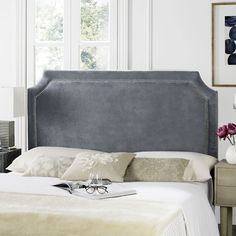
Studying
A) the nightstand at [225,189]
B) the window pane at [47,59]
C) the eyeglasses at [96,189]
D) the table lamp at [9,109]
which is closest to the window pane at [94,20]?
the window pane at [47,59]

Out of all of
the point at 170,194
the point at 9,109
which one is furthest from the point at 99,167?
the point at 9,109

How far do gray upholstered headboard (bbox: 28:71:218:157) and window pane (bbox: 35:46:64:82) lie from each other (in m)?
0.16

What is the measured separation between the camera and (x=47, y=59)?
5.25 m

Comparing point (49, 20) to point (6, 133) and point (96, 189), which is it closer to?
point (6, 133)

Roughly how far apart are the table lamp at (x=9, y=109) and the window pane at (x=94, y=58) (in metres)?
0.59

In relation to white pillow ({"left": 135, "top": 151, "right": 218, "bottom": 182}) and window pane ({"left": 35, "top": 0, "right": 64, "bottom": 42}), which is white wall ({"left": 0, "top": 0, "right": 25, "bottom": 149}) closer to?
window pane ({"left": 35, "top": 0, "right": 64, "bottom": 42})

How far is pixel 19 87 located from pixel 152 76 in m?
1.09

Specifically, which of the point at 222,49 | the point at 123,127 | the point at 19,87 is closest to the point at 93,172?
the point at 123,127

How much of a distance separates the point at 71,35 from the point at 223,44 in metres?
1.29

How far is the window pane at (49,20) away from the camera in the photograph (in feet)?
17.1

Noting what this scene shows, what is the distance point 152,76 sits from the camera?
4.86m

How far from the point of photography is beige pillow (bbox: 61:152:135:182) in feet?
13.8

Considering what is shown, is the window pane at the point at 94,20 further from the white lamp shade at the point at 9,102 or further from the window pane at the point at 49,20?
the white lamp shade at the point at 9,102

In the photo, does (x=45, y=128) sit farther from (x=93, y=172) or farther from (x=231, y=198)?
(x=231, y=198)
